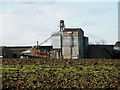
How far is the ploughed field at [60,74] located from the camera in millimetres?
14781

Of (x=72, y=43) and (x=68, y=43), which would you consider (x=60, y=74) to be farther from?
(x=68, y=43)

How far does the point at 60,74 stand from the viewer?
601 inches

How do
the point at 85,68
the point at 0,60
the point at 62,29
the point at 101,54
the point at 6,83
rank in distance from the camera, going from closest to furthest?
the point at 6,83 < the point at 85,68 < the point at 0,60 < the point at 62,29 < the point at 101,54

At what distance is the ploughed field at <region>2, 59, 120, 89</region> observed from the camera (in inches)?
582

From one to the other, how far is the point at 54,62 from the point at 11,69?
315 cm

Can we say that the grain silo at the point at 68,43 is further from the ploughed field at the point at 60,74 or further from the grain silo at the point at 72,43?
the ploughed field at the point at 60,74

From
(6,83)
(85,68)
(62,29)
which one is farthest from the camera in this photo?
(62,29)

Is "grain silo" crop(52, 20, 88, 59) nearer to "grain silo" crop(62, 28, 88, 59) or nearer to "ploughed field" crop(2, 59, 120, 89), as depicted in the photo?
"grain silo" crop(62, 28, 88, 59)

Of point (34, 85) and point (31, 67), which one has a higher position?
point (31, 67)

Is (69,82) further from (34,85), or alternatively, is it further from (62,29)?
(62,29)

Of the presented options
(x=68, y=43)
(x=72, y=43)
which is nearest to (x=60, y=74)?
(x=72, y=43)

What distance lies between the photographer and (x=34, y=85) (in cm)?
1468

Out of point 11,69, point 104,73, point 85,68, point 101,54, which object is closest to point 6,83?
point 11,69

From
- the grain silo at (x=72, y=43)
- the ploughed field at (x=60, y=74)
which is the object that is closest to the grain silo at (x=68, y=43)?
the grain silo at (x=72, y=43)
